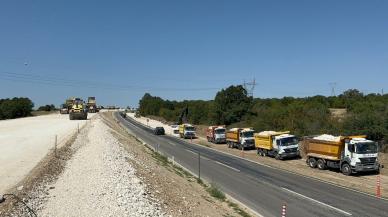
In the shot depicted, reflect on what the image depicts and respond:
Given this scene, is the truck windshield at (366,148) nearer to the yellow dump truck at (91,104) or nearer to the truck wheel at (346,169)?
the truck wheel at (346,169)

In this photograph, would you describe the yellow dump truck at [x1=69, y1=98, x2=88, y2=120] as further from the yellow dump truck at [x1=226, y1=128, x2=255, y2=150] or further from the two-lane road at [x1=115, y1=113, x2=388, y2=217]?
the two-lane road at [x1=115, y1=113, x2=388, y2=217]

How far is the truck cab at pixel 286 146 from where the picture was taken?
47500 millimetres

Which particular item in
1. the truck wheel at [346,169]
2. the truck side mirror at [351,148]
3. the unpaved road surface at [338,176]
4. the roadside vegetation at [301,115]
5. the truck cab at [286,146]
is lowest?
the unpaved road surface at [338,176]

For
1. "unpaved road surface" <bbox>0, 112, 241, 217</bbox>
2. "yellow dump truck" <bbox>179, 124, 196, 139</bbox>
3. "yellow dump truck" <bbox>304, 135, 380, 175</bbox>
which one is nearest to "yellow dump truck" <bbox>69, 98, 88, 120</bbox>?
"yellow dump truck" <bbox>179, 124, 196, 139</bbox>

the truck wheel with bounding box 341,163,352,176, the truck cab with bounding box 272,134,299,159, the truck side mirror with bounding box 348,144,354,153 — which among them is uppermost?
the truck side mirror with bounding box 348,144,354,153

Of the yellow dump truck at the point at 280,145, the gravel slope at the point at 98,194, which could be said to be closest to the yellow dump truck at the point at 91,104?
the yellow dump truck at the point at 280,145

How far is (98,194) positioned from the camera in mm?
18094

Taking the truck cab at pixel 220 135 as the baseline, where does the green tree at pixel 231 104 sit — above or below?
above

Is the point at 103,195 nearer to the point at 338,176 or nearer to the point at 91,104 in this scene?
the point at 338,176

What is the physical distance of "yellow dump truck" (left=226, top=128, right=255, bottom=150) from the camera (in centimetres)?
6022

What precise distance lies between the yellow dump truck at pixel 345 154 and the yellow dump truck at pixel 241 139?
19.1 m

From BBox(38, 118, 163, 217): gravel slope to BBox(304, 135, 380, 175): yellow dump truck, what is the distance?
18.8 metres

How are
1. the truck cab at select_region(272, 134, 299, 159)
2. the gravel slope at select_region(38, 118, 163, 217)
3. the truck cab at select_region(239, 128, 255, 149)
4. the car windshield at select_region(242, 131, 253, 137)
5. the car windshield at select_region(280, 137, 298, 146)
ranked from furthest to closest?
the car windshield at select_region(242, 131, 253, 137) → the truck cab at select_region(239, 128, 255, 149) → the car windshield at select_region(280, 137, 298, 146) → the truck cab at select_region(272, 134, 299, 159) → the gravel slope at select_region(38, 118, 163, 217)

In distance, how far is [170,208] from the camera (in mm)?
17688
